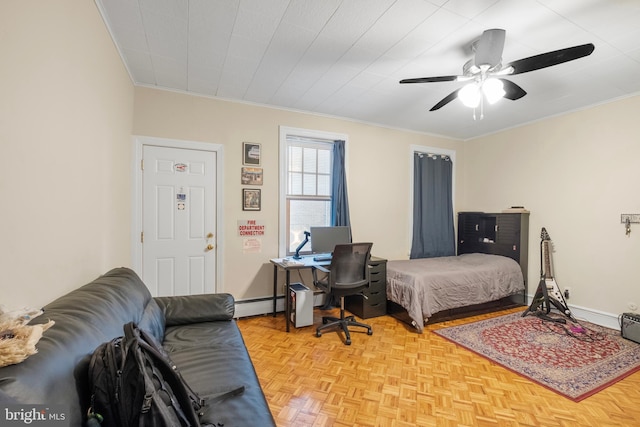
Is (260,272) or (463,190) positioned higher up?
(463,190)

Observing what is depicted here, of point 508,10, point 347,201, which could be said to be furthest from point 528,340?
point 508,10

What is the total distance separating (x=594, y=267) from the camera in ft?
11.2

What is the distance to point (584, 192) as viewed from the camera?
3520 millimetres

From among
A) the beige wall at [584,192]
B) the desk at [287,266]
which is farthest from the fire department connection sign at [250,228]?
the beige wall at [584,192]

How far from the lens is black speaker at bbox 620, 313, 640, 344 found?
112 inches

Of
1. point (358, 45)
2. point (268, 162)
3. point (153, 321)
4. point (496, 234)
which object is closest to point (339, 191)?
point (268, 162)

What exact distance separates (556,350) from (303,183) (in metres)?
3.29

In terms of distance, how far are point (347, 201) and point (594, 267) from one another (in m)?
3.10

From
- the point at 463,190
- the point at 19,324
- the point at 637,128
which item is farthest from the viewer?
the point at 463,190

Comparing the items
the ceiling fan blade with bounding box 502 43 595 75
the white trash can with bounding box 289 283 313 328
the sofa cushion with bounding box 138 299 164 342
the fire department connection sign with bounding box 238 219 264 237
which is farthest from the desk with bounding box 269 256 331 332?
the ceiling fan blade with bounding box 502 43 595 75

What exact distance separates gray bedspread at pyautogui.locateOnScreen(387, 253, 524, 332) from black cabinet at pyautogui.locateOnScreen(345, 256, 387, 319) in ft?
0.28

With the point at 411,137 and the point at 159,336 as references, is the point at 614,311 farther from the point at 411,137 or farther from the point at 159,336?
the point at 159,336

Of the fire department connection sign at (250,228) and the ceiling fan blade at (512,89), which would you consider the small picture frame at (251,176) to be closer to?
the fire department connection sign at (250,228)

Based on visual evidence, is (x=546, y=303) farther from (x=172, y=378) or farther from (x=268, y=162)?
(x=172, y=378)
